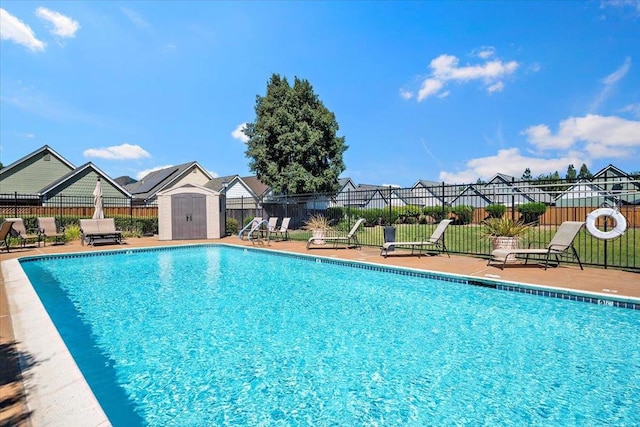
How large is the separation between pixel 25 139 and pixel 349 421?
1317 inches

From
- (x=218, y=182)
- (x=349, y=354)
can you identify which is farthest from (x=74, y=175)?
(x=349, y=354)

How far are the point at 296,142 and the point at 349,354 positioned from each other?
19817 mm

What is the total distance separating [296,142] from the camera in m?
22.6

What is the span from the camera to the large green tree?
2258 cm

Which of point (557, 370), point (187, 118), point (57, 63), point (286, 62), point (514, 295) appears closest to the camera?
point (557, 370)

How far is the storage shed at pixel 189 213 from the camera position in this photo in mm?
16109

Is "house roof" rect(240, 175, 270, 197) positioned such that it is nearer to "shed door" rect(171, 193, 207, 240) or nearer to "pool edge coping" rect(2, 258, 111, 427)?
"shed door" rect(171, 193, 207, 240)

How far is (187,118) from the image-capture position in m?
21.8

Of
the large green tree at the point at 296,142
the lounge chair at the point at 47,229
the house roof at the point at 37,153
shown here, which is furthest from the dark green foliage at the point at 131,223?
the house roof at the point at 37,153

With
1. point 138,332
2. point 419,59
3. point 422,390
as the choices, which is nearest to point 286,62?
point 419,59

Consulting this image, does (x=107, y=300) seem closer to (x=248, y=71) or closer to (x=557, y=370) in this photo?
(x=557, y=370)

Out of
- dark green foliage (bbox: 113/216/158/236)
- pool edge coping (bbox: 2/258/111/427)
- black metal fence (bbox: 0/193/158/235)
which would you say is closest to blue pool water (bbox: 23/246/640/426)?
pool edge coping (bbox: 2/258/111/427)

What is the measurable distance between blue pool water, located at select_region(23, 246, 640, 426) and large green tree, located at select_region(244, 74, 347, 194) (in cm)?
1611

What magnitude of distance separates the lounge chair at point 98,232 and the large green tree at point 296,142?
10902 mm
